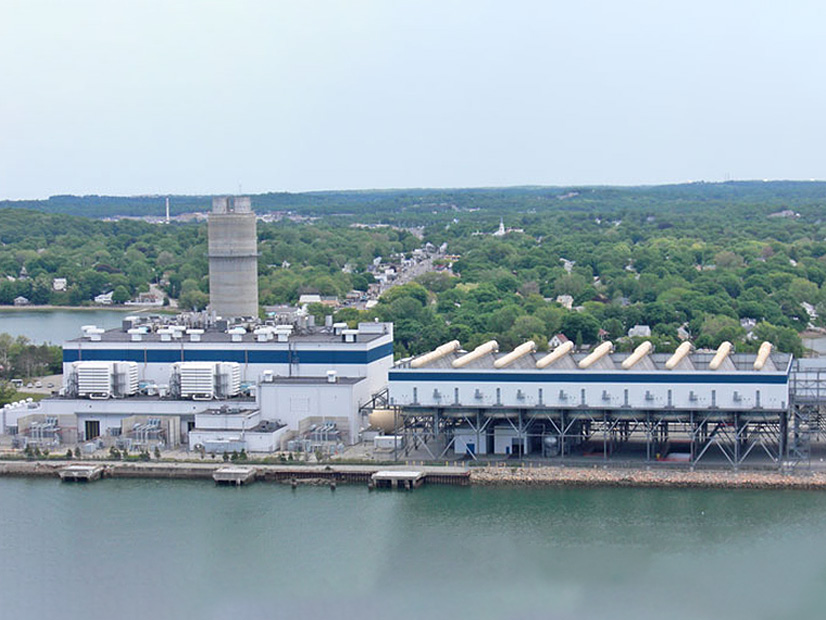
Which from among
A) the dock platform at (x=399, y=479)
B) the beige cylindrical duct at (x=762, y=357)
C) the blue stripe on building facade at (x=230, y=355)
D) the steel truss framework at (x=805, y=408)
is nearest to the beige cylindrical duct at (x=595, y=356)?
the beige cylindrical duct at (x=762, y=357)

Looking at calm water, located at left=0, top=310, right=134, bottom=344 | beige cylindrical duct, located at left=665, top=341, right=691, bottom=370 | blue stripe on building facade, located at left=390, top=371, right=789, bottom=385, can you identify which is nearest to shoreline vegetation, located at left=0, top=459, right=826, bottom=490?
blue stripe on building facade, located at left=390, top=371, right=789, bottom=385

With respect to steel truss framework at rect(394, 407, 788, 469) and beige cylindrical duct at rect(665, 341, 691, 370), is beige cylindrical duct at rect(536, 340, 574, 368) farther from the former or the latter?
beige cylindrical duct at rect(665, 341, 691, 370)

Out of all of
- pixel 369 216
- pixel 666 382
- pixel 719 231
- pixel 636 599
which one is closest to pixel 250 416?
pixel 666 382

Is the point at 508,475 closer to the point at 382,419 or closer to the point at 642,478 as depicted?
the point at 642,478

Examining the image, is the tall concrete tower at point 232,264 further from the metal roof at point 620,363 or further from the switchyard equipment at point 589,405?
the switchyard equipment at point 589,405

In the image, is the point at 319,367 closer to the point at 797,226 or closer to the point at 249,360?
the point at 249,360

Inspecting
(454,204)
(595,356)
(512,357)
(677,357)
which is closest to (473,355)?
(512,357)
